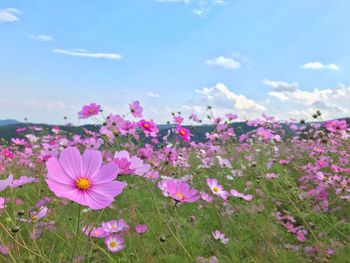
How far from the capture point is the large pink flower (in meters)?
0.91

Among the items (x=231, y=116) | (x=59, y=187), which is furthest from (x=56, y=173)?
(x=231, y=116)

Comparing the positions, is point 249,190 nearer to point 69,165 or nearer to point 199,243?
point 199,243

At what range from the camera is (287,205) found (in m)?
3.82

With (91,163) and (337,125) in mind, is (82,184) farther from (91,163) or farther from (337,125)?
(337,125)

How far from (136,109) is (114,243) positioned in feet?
2.98

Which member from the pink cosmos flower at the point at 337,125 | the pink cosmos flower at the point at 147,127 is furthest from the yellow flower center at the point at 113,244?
the pink cosmos flower at the point at 337,125

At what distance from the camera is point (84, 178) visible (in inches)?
40.0

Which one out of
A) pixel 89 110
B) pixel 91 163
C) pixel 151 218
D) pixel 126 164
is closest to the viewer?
pixel 91 163

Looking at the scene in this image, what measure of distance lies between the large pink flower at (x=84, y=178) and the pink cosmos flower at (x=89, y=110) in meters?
1.74

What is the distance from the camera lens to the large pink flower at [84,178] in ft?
3.00

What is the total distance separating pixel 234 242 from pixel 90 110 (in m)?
1.27

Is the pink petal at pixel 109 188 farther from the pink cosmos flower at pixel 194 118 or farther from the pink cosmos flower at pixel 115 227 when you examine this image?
the pink cosmos flower at pixel 194 118

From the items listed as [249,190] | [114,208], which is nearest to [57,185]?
[114,208]

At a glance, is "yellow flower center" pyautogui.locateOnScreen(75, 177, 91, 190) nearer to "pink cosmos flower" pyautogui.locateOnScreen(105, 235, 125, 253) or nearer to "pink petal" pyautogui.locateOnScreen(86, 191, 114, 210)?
"pink petal" pyautogui.locateOnScreen(86, 191, 114, 210)
